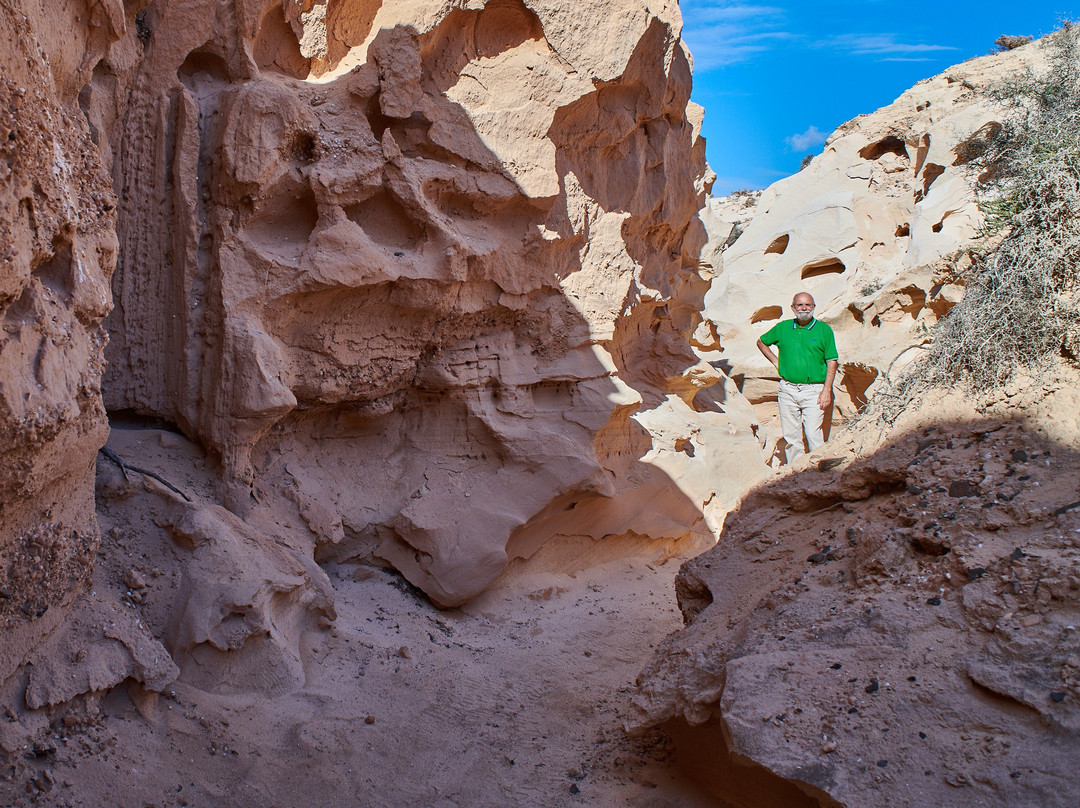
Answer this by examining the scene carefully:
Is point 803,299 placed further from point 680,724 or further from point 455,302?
point 680,724

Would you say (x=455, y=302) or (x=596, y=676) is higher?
(x=455, y=302)

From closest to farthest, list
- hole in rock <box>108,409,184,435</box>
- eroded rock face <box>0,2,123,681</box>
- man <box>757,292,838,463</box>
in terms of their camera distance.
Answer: eroded rock face <box>0,2,123,681</box> < hole in rock <box>108,409,184,435</box> < man <box>757,292,838,463</box>

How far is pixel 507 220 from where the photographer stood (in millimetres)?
5133

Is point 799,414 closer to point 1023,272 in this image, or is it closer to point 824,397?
point 824,397

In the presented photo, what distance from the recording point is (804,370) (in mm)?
5293

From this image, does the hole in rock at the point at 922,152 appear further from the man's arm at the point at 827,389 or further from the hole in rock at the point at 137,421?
the hole in rock at the point at 137,421

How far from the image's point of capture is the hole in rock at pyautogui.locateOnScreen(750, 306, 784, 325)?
11.0 meters

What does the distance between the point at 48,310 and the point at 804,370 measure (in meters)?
4.38

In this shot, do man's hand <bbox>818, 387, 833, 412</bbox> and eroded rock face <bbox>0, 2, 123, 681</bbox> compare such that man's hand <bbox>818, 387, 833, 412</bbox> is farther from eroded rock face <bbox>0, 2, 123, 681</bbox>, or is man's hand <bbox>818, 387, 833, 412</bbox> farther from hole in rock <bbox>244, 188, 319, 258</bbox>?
eroded rock face <bbox>0, 2, 123, 681</bbox>

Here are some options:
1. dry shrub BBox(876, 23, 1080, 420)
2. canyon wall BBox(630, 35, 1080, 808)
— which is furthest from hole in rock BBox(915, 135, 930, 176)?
dry shrub BBox(876, 23, 1080, 420)

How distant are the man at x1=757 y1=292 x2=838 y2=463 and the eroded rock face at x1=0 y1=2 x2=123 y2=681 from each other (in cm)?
412

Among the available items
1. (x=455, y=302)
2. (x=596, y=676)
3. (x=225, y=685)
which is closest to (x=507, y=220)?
(x=455, y=302)

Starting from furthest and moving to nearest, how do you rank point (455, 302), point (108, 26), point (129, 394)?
1. point (455, 302)
2. point (129, 394)
3. point (108, 26)

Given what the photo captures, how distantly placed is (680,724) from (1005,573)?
53.5 inches
